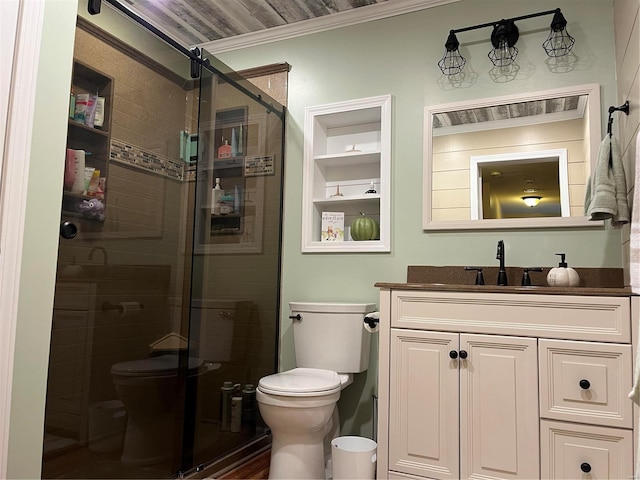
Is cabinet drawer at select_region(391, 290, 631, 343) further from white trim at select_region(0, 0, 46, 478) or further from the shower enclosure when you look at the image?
white trim at select_region(0, 0, 46, 478)

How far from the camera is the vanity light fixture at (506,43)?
7.95 ft

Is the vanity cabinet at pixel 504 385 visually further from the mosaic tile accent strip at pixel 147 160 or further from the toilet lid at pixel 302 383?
the mosaic tile accent strip at pixel 147 160

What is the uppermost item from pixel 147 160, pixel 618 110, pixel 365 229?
pixel 618 110

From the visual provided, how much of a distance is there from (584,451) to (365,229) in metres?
1.48

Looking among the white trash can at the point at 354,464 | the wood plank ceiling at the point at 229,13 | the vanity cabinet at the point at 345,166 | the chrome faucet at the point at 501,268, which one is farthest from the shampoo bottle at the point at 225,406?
the wood plank ceiling at the point at 229,13

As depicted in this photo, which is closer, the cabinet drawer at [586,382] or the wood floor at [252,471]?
the cabinet drawer at [586,382]

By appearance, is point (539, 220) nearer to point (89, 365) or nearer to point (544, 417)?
point (544, 417)

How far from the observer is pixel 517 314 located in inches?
75.2

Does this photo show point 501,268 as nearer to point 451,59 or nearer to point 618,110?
point 618,110

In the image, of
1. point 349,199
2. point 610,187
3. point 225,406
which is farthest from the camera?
point 349,199

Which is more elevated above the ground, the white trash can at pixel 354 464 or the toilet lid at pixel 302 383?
the toilet lid at pixel 302 383

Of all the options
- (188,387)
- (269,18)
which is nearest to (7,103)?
(188,387)

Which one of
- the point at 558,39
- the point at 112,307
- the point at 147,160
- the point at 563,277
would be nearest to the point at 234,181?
the point at 147,160

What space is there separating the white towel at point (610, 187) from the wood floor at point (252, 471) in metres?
1.95
